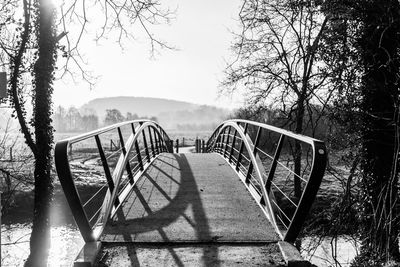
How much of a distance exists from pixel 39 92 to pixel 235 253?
424 inches

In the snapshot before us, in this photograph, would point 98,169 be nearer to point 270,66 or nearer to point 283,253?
point 270,66

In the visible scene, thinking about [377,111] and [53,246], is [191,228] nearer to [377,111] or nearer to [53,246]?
[377,111]

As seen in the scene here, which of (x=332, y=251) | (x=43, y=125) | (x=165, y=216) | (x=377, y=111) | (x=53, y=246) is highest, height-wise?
(x=377, y=111)

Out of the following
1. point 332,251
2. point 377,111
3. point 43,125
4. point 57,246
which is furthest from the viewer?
point 57,246

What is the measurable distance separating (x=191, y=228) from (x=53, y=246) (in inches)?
648

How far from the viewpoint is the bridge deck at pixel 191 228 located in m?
3.90

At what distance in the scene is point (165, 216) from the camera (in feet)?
17.1

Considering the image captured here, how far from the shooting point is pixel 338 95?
7570 mm

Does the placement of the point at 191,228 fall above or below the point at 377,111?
below

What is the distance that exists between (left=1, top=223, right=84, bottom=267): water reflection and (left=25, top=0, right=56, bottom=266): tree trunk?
108 inches

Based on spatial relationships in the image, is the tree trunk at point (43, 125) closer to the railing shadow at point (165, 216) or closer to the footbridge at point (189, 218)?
the railing shadow at point (165, 216)

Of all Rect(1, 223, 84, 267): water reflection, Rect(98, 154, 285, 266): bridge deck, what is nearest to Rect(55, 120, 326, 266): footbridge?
Rect(98, 154, 285, 266): bridge deck

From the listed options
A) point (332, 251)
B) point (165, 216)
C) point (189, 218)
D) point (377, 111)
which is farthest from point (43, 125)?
point (332, 251)

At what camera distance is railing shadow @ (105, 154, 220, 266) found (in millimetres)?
4316
